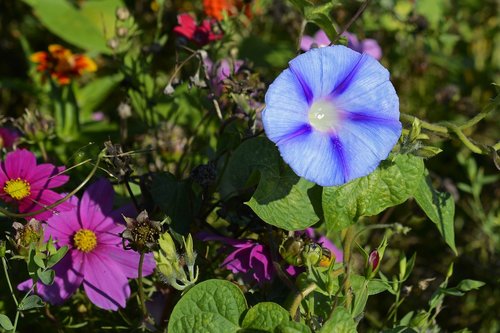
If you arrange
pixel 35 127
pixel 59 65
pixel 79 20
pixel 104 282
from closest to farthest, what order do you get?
pixel 104 282
pixel 35 127
pixel 59 65
pixel 79 20

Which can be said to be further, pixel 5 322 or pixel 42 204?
pixel 42 204

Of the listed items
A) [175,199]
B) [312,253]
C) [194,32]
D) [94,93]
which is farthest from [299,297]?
[94,93]

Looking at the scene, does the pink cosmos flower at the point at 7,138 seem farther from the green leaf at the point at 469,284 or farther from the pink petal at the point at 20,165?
the green leaf at the point at 469,284

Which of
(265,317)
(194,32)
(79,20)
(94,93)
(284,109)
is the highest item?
(284,109)

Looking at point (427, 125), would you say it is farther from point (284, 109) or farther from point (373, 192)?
point (284, 109)

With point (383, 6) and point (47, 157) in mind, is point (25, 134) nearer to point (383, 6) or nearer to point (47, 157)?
point (47, 157)

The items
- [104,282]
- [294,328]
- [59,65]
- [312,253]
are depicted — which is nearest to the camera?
[294,328]

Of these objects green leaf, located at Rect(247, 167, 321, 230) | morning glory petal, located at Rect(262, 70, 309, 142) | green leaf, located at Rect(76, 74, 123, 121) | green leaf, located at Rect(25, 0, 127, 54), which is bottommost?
green leaf, located at Rect(76, 74, 123, 121)

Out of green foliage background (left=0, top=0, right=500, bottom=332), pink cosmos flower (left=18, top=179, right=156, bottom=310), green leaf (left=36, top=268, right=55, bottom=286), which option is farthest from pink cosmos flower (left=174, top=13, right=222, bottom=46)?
green leaf (left=36, top=268, right=55, bottom=286)

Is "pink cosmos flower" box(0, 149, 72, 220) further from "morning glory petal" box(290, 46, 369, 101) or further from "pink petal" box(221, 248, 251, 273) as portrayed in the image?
"morning glory petal" box(290, 46, 369, 101)
